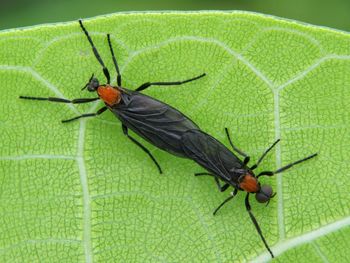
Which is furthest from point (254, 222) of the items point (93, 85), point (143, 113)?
point (93, 85)

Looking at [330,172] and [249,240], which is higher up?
[330,172]

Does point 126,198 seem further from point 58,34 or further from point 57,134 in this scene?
point 58,34

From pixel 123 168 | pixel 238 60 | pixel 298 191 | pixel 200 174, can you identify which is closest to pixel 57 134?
pixel 123 168

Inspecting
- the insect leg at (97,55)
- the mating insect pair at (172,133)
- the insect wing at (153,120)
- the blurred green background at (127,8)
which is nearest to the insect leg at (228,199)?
the mating insect pair at (172,133)

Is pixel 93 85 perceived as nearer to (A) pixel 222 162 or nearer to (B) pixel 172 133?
(B) pixel 172 133

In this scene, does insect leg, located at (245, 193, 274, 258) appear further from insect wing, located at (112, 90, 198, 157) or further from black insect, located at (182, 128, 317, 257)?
insect wing, located at (112, 90, 198, 157)
